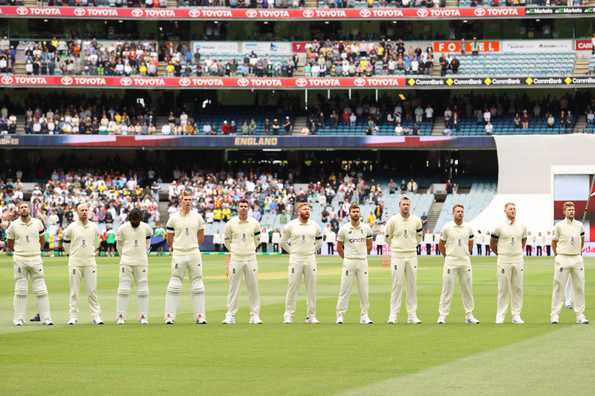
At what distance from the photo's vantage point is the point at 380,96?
76250mm

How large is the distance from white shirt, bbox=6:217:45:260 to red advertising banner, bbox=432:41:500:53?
5505cm

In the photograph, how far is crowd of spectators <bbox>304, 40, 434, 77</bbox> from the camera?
74.0 m

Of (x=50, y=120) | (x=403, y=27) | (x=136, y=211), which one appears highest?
(x=403, y=27)

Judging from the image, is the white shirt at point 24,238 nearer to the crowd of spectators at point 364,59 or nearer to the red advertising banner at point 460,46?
the crowd of spectators at point 364,59

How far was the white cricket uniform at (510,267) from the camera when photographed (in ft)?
74.3

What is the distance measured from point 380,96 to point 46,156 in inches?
814

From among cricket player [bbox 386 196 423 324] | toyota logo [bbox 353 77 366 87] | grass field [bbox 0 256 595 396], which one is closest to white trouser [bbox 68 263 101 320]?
grass field [bbox 0 256 595 396]

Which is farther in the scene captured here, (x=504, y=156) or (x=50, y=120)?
(x=50, y=120)

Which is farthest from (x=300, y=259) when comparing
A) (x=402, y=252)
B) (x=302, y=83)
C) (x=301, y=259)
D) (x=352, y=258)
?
(x=302, y=83)

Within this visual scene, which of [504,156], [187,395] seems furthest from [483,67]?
[187,395]

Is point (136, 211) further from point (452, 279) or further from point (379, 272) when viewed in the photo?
point (379, 272)

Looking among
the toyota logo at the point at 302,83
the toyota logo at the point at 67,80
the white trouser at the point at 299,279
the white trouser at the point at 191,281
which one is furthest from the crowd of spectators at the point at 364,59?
the white trouser at the point at 191,281

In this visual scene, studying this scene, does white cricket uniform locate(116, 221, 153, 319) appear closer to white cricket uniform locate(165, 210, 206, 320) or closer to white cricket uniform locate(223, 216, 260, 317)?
white cricket uniform locate(165, 210, 206, 320)

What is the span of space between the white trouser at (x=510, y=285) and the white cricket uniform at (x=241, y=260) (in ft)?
14.5
